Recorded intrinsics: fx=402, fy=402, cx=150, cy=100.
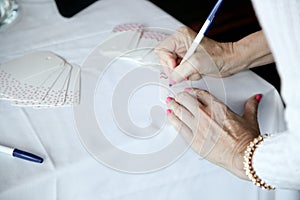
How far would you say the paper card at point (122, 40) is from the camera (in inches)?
32.2

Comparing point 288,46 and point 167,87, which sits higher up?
point 288,46

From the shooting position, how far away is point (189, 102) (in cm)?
71

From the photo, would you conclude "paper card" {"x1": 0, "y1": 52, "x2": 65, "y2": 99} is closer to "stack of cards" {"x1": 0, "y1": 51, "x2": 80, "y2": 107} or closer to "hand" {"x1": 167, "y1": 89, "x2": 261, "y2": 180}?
"stack of cards" {"x1": 0, "y1": 51, "x2": 80, "y2": 107}

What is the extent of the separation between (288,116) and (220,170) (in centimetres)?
16

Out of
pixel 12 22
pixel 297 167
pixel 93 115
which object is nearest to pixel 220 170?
pixel 297 167

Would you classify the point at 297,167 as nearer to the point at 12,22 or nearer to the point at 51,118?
the point at 51,118

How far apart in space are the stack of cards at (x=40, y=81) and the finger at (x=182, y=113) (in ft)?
0.56

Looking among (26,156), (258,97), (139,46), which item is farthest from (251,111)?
(26,156)

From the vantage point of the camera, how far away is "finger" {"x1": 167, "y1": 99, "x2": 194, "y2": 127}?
2.29ft

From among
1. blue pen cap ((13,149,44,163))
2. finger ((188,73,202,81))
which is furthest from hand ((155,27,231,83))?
blue pen cap ((13,149,44,163))

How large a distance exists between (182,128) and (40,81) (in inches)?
11.0

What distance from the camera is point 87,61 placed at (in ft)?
2.62

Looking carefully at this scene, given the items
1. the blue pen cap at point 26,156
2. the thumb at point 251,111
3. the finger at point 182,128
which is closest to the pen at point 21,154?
the blue pen cap at point 26,156

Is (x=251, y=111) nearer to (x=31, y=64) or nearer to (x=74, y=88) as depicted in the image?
(x=74, y=88)
